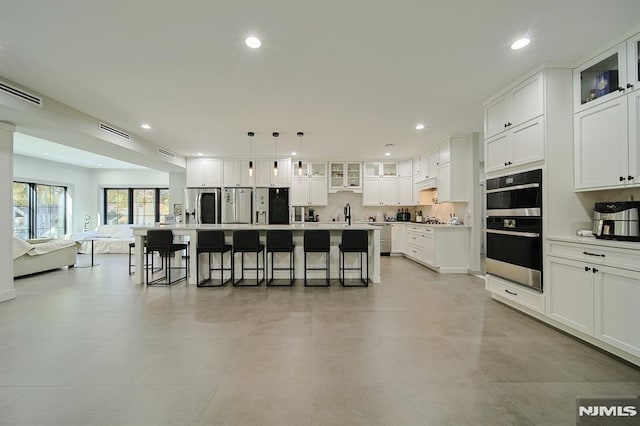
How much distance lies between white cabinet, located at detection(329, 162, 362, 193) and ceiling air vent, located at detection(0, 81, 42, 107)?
576 centimetres

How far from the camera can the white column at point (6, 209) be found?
3539mm

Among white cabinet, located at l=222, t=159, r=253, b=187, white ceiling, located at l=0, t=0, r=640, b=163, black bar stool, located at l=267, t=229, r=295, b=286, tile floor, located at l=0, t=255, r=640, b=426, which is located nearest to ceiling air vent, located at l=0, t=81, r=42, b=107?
white ceiling, located at l=0, t=0, r=640, b=163

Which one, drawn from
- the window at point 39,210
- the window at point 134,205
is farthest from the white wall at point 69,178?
the window at point 134,205

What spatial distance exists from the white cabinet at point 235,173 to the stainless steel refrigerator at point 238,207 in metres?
0.28

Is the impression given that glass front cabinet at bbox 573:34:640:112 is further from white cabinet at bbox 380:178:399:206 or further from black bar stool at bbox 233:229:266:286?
white cabinet at bbox 380:178:399:206

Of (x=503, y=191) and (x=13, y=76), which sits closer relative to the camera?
(x=13, y=76)

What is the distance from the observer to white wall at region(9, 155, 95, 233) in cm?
711

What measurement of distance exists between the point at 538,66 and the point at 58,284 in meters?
7.43

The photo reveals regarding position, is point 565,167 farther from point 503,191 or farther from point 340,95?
point 340,95

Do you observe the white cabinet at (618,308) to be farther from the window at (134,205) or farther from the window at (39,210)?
the window at (39,210)

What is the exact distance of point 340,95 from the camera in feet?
11.1

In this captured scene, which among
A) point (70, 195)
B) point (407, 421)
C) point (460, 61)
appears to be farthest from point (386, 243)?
point (70, 195)

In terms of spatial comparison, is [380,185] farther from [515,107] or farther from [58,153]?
[58,153]

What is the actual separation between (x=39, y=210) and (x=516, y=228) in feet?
37.2
